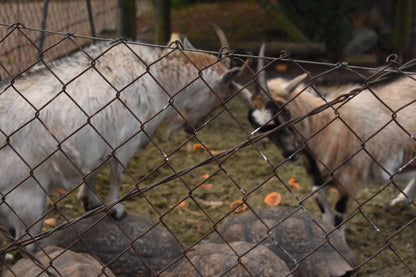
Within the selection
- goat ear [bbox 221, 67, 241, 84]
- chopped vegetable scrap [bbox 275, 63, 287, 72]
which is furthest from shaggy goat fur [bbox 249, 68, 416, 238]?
chopped vegetable scrap [bbox 275, 63, 287, 72]

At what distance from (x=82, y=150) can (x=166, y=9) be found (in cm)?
396

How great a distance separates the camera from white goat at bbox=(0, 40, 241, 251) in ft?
11.0

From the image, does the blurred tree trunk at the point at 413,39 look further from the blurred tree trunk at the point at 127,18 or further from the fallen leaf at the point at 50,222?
the fallen leaf at the point at 50,222

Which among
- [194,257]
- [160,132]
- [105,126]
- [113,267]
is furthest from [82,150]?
[160,132]

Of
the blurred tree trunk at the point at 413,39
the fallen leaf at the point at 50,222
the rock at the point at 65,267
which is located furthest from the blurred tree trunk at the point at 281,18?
the rock at the point at 65,267

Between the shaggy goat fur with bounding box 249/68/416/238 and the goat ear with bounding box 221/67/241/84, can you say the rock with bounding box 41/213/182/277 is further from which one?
the goat ear with bounding box 221/67/241/84

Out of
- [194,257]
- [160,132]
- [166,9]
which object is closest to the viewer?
[194,257]

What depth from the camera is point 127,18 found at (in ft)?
21.1

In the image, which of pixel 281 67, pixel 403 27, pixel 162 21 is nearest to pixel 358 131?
pixel 162 21

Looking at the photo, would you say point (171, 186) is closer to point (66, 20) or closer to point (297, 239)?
point (297, 239)

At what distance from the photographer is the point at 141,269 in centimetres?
324

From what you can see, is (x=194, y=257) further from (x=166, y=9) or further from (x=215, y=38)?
(x=215, y=38)

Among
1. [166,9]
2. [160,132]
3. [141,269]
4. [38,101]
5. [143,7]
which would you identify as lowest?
[141,269]

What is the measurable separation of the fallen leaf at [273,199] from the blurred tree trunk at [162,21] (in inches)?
123
